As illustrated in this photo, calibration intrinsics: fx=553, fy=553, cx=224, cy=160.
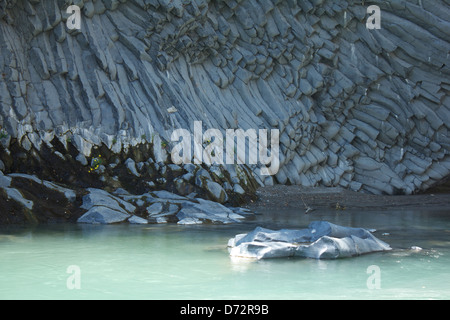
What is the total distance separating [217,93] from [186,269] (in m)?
15.6

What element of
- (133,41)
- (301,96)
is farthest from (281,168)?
(133,41)

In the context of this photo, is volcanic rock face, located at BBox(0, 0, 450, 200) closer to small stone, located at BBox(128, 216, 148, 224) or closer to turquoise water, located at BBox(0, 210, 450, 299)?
small stone, located at BBox(128, 216, 148, 224)

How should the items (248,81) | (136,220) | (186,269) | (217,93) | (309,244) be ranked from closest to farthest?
(186,269), (309,244), (136,220), (217,93), (248,81)

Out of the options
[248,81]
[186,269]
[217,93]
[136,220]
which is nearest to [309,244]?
[186,269]

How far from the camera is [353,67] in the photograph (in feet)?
83.4

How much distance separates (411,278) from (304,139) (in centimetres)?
1749

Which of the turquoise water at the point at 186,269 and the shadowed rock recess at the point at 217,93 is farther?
the shadowed rock recess at the point at 217,93

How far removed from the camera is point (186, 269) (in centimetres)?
760

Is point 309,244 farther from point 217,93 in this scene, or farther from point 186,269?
point 217,93

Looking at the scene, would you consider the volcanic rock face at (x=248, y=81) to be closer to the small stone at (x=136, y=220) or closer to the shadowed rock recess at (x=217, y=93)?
the shadowed rock recess at (x=217, y=93)

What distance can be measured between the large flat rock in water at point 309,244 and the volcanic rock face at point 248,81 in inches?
326

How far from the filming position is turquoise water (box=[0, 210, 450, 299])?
616cm

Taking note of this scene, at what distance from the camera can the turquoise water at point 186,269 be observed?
616 cm

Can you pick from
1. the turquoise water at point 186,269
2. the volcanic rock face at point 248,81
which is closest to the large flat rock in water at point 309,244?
the turquoise water at point 186,269
